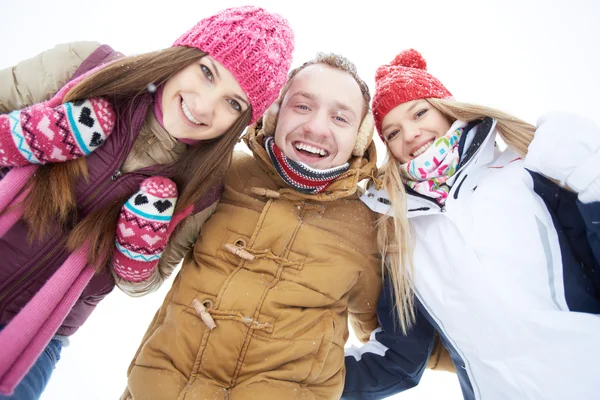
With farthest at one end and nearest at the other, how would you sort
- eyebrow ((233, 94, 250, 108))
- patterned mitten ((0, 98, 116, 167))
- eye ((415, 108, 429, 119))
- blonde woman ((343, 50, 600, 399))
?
eye ((415, 108, 429, 119))
eyebrow ((233, 94, 250, 108))
blonde woman ((343, 50, 600, 399))
patterned mitten ((0, 98, 116, 167))

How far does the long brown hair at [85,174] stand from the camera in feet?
3.64

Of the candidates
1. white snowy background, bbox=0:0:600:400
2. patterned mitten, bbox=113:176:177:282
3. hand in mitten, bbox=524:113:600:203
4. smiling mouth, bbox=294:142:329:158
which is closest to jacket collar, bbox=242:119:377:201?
smiling mouth, bbox=294:142:329:158

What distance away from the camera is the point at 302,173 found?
4.74 ft

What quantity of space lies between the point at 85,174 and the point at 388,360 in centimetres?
132

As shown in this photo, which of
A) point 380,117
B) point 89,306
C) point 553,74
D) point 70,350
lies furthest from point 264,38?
point 553,74

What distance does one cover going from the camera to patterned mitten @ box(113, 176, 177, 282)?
3.80ft

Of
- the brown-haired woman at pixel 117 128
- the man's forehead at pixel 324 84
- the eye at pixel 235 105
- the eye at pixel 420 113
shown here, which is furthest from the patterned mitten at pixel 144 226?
the eye at pixel 420 113

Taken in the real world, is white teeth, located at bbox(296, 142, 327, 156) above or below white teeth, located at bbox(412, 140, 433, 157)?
below

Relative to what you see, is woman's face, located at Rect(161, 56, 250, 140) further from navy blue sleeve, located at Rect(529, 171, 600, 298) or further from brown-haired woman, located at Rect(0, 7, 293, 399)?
navy blue sleeve, located at Rect(529, 171, 600, 298)

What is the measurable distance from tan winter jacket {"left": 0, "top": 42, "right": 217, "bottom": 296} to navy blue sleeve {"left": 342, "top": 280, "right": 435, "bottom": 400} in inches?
36.0

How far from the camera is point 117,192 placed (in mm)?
1199

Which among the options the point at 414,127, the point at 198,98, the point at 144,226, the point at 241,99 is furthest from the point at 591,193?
Answer: the point at 144,226

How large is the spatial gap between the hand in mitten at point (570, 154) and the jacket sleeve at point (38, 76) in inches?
60.9

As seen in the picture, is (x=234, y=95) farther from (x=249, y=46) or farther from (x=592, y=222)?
(x=592, y=222)
